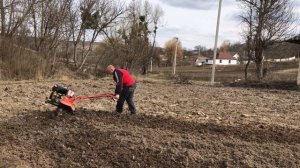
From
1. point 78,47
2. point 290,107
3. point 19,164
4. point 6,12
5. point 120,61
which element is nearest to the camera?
point 19,164

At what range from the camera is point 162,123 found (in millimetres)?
8844

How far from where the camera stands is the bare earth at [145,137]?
22.3 ft

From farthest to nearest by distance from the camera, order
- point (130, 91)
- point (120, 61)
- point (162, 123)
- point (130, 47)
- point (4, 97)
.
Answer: point (130, 47) → point (120, 61) → point (4, 97) → point (130, 91) → point (162, 123)

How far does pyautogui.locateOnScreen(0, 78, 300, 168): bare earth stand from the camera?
6789 millimetres

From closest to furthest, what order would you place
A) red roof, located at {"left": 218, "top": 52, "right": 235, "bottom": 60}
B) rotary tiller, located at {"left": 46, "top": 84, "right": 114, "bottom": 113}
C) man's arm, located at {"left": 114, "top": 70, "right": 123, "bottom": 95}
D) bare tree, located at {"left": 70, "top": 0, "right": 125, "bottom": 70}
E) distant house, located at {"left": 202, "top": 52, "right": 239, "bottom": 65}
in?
rotary tiller, located at {"left": 46, "top": 84, "right": 114, "bottom": 113}
man's arm, located at {"left": 114, "top": 70, "right": 123, "bottom": 95}
bare tree, located at {"left": 70, "top": 0, "right": 125, "bottom": 70}
distant house, located at {"left": 202, "top": 52, "right": 239, "bottom": 65}
red roof, located at {"left": 218, "top": 52, "right": 235, "bottom": 60}

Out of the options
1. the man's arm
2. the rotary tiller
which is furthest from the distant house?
the rotary tiller

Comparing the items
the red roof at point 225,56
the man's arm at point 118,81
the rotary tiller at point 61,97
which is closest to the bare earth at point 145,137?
the rotary tiller at point 61,97

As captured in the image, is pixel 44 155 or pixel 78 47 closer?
pixel 44 155

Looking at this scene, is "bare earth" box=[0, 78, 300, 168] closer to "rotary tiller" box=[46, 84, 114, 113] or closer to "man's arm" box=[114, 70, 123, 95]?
"rotary tiller" box=[46, 84, 114, 113]

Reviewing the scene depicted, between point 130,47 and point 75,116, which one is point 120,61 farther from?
point 75,116

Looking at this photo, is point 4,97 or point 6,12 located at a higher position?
point 6,12

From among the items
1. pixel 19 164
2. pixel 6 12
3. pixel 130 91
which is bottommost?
pixel 19 164

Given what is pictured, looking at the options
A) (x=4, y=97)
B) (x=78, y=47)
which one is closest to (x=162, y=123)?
(x=4, y=97)

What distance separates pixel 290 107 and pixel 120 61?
27.4 metres
